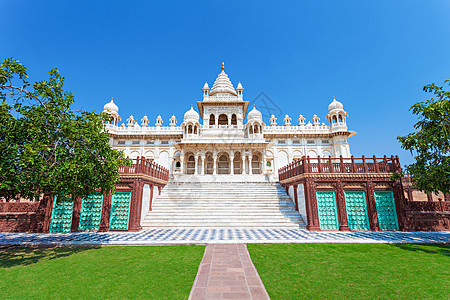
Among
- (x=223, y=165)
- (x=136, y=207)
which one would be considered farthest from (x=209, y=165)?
(x=136, y=207)

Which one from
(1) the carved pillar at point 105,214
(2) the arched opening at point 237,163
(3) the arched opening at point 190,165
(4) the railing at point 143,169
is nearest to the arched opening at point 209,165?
(3) the arched opening at point 190,165

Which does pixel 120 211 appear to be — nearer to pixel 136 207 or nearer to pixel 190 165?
pixel 136 207

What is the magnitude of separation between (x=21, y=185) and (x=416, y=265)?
1184 cm

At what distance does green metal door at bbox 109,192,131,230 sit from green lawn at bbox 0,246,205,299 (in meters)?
3.51

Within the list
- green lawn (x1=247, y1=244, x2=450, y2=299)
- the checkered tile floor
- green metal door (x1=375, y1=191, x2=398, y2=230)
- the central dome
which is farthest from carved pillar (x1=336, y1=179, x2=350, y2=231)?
the central dome

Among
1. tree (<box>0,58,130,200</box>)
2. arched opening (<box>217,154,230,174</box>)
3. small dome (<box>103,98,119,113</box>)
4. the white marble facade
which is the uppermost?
small dome (<box>103,98,119,113</box>)

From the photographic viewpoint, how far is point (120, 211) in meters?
11.7

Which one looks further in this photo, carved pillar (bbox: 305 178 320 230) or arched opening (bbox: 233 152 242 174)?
arched opening (bbox: 233 152 242 174)

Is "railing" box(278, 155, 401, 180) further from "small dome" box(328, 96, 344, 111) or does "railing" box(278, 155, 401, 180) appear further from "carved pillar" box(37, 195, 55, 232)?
"small dome" box(328, 96, 344, 111)

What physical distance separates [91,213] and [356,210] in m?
15.0

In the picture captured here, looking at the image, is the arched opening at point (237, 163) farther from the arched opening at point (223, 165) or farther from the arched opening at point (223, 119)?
the arched opening at point (223, 119)

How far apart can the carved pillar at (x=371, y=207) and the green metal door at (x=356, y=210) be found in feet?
0.55

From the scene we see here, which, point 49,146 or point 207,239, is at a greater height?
point 49,146

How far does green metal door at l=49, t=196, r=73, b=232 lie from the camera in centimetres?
1138
